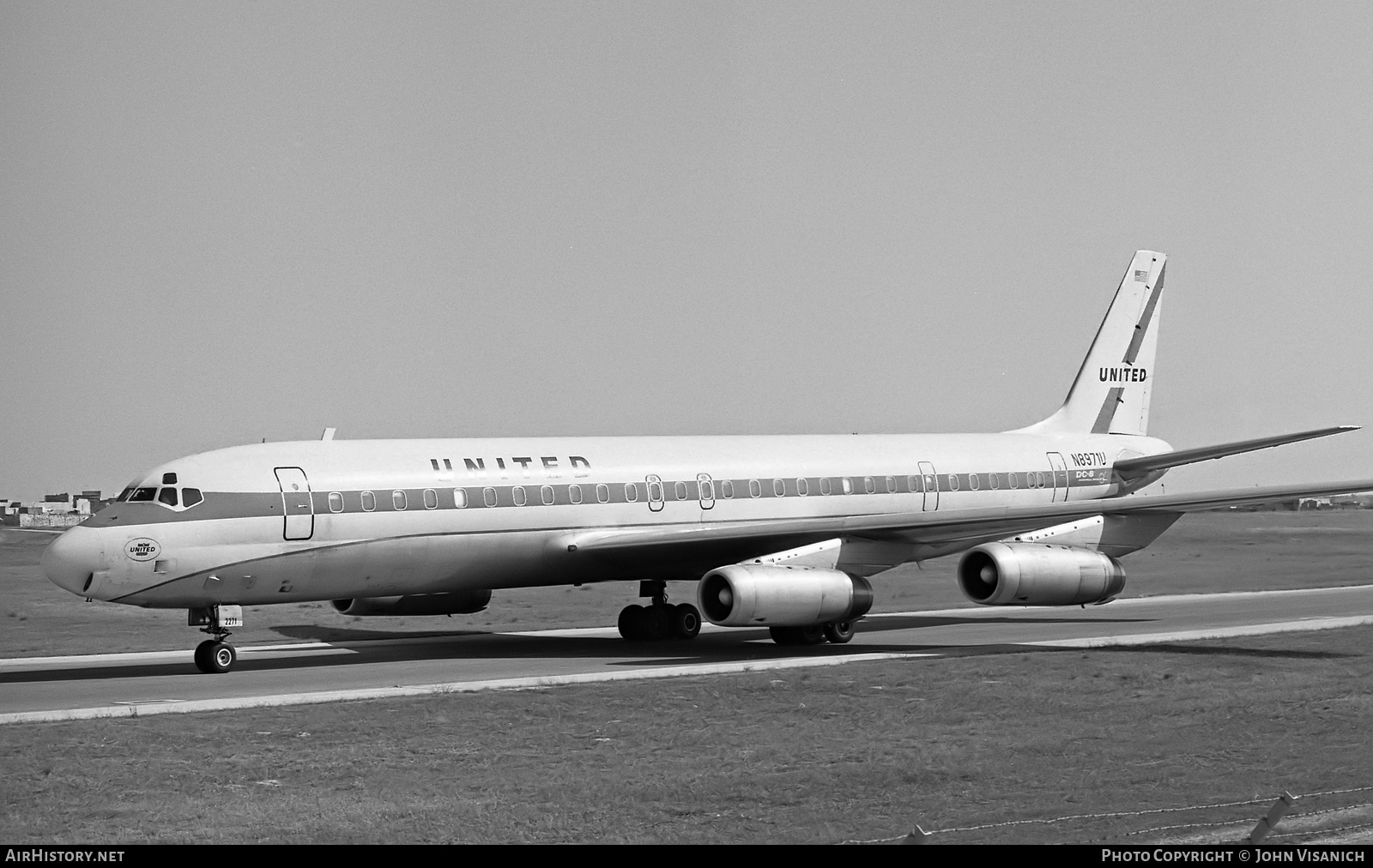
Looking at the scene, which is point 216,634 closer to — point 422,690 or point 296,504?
point 296,504

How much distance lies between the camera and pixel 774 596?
89.4ft

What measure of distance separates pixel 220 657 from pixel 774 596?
359 inches

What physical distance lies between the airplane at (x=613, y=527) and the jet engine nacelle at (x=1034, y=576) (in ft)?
0.13

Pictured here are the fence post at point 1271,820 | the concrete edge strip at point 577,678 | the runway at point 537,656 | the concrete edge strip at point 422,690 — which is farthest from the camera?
the runway at point 537,656

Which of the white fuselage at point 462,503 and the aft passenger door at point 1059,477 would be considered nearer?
the white fuselage at point 462,503

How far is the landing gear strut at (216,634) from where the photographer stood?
83.7 ft

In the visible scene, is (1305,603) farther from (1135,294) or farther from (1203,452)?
(1135,294)

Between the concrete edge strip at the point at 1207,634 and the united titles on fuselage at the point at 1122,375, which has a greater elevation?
the united titles on fuselage at the point at 1122,375

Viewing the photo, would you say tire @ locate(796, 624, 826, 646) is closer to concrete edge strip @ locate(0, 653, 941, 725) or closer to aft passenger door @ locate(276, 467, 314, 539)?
concrete edge strip @ locate(0, 653, 941, 725)

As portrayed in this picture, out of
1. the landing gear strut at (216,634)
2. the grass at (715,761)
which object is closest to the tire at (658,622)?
the grass at (715,761)

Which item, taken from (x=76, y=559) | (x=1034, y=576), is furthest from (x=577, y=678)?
(x=1034, y=576)

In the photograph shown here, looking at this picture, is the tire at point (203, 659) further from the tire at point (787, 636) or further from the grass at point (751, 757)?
the tire at point (787, 636)

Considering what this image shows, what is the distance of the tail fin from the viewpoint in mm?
39312
